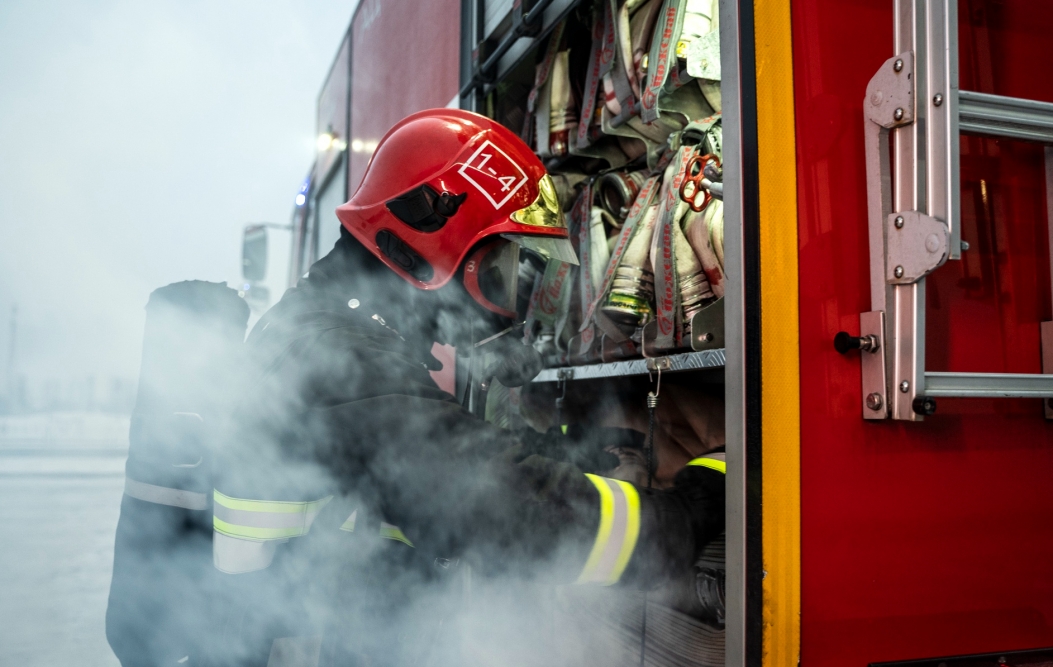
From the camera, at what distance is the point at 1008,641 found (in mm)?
1158

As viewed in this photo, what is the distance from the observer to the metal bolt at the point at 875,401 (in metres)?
1.07

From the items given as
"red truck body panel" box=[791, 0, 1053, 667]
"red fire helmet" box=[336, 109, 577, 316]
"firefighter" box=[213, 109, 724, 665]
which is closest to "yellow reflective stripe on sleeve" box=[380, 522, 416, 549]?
"firefighter" box=[213, 109, 724, 665]

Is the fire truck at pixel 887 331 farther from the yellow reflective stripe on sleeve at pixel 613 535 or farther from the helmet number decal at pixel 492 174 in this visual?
the helmet number decal at pixel 492 174

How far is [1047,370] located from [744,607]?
2.24 ft

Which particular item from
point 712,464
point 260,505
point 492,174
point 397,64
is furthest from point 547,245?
point 397,64

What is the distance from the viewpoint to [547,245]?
1.94m

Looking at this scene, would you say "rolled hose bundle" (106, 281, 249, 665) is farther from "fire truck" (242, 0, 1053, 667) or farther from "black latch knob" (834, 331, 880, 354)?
"black latch knob" (834, 331, 880, 354)

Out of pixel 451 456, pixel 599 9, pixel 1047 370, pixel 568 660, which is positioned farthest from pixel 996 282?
pixel 599 9

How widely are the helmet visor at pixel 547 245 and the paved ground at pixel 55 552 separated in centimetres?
112

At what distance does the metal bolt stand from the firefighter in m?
0.41

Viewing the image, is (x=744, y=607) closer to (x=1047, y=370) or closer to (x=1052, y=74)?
(x=1047, y=370)

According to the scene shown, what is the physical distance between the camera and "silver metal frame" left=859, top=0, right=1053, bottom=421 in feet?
3.35

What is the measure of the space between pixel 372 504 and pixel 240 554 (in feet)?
0.99

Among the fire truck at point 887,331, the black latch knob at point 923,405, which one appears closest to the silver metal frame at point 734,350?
the fire truck at point 887,331
